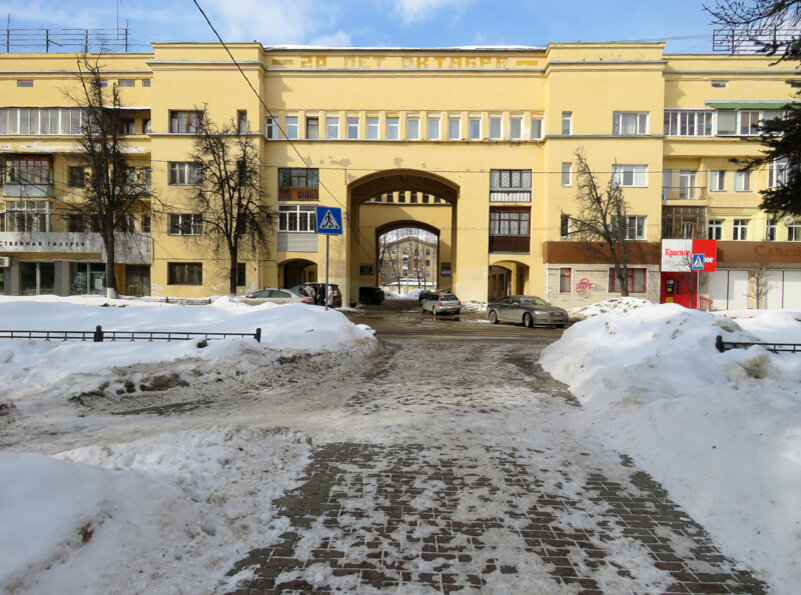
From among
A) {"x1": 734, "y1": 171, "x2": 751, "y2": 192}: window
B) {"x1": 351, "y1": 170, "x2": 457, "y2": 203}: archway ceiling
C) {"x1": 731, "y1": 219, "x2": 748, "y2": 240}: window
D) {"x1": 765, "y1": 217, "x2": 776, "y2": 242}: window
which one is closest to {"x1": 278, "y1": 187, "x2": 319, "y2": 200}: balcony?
{"x1": 351, "y1": 170, "x2": 457, "y2": 203}: archway ceiling

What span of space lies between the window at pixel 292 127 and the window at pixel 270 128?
0.89 metres

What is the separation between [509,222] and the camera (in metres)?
35.5

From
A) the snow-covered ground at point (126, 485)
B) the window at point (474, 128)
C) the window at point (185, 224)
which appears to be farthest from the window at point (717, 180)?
the snow-covered ground at point (126, 485)

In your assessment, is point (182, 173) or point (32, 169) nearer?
point (182, 173)

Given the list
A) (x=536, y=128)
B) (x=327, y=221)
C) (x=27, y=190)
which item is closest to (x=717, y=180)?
(x=536, y=128)

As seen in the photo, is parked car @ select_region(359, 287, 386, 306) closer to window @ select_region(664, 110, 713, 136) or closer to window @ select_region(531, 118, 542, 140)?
window @ select_region(531, 118, 542, 140)

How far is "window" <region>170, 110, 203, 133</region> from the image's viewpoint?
3456 cm

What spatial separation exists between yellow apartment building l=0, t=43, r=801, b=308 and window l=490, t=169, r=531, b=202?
11 cm

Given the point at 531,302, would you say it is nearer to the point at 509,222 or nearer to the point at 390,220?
the point at 509,222

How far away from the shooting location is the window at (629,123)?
3350 cm

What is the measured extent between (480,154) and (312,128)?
1272 cm

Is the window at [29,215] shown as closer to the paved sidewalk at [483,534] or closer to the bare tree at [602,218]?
the bare tree at [602,218]

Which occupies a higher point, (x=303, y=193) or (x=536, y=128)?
(x=536, y=128)

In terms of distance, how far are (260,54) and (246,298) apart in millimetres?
19578
